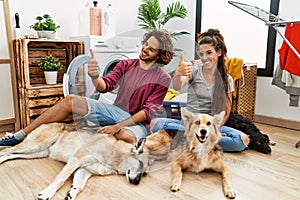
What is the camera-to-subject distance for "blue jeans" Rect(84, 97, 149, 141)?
1.40 m

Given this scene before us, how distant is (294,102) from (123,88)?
1.46 metres

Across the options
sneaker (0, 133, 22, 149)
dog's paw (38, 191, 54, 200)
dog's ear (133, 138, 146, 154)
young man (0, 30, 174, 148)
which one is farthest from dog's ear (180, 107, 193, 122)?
sneaker (0, 133, 22, 149)

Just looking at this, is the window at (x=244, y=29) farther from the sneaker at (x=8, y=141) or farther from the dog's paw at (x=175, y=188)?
the sneaker at (x=8, y=141)

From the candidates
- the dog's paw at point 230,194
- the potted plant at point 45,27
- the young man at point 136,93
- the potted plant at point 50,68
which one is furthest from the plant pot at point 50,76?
the dog's paw at point 230,194

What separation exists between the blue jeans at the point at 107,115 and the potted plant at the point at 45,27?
1.12 metres

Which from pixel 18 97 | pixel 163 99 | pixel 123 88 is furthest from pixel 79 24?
pixel 163 99

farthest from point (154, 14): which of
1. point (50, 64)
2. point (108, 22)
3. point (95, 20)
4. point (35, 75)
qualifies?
point (35, 75)

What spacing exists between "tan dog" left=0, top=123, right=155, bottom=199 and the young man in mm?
69

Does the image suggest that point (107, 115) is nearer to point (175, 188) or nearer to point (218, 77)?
point (175, 188)

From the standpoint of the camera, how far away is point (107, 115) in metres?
1.41

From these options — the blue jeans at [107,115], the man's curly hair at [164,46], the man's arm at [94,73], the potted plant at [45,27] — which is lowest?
the blue jeans at [107,115]

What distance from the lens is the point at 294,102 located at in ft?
7.00

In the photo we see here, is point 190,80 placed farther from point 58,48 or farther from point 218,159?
point 58,48

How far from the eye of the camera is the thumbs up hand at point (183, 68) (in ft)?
4.35
